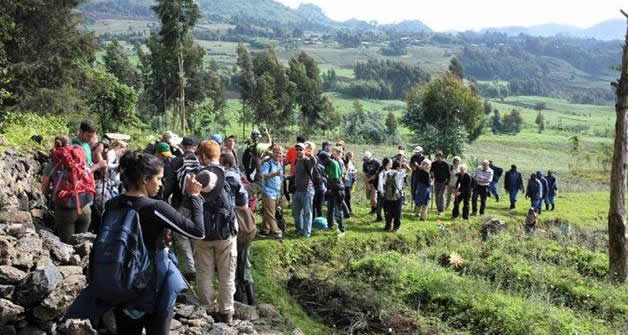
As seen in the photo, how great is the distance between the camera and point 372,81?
157 metres

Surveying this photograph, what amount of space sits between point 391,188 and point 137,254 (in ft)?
35.7

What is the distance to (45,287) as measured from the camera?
6086 mm

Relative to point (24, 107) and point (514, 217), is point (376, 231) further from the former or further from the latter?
point (24, 107)

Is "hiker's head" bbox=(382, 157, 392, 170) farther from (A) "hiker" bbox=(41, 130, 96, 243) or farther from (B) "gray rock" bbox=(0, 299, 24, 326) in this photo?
(B) "gray rock" bbox=(0, 299, 24, 326)

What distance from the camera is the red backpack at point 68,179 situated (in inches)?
328

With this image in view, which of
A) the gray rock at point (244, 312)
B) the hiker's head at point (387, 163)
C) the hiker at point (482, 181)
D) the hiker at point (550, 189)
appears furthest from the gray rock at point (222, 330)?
the hiker at point (550, 189)

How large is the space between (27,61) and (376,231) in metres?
18.5

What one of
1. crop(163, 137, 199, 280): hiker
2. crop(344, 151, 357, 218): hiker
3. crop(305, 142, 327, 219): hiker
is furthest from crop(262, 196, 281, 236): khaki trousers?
crop(344, 151, 357, 218): hiker

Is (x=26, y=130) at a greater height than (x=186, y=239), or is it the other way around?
(x=26, y=130)

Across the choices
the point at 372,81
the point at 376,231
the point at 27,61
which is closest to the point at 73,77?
the point at 27,61

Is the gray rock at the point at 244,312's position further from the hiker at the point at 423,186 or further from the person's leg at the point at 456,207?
the person's leg at the point at 456,207

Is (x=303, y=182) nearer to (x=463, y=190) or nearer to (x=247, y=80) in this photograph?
(x=463, y=190)

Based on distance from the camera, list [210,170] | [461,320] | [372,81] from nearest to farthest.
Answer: [210,170], [461,320], [372,81]

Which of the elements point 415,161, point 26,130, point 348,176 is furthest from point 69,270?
point 415,161
